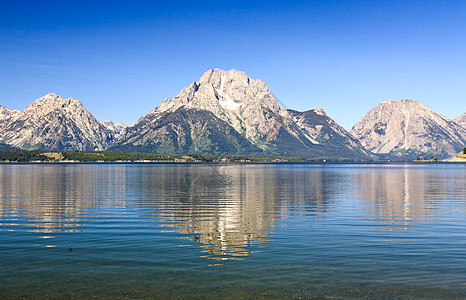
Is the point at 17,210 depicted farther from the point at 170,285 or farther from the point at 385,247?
the point at 385,247

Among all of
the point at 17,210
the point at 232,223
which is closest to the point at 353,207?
the point at 232,223

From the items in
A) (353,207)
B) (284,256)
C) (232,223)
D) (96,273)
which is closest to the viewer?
(96,273)

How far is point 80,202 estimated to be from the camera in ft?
263

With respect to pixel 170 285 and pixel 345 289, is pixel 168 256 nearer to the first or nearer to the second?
pixel 170 285

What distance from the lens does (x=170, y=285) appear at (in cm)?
2641

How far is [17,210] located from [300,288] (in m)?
56.9

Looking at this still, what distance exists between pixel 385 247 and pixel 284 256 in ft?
34.1

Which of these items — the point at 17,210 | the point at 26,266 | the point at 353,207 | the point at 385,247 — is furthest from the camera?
the point at 353,207

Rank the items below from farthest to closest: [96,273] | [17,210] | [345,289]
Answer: [17,210]
[96,273]
[345,289]

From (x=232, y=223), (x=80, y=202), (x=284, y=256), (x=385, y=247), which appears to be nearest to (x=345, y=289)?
(x=284, y=256)

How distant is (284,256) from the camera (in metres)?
34.3

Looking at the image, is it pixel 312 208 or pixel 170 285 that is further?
pixel 312 208

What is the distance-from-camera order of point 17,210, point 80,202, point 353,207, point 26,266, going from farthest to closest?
point 80,202 < point 353,207 < point 17,210 < point 26,266

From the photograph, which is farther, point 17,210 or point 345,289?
point 17,210
